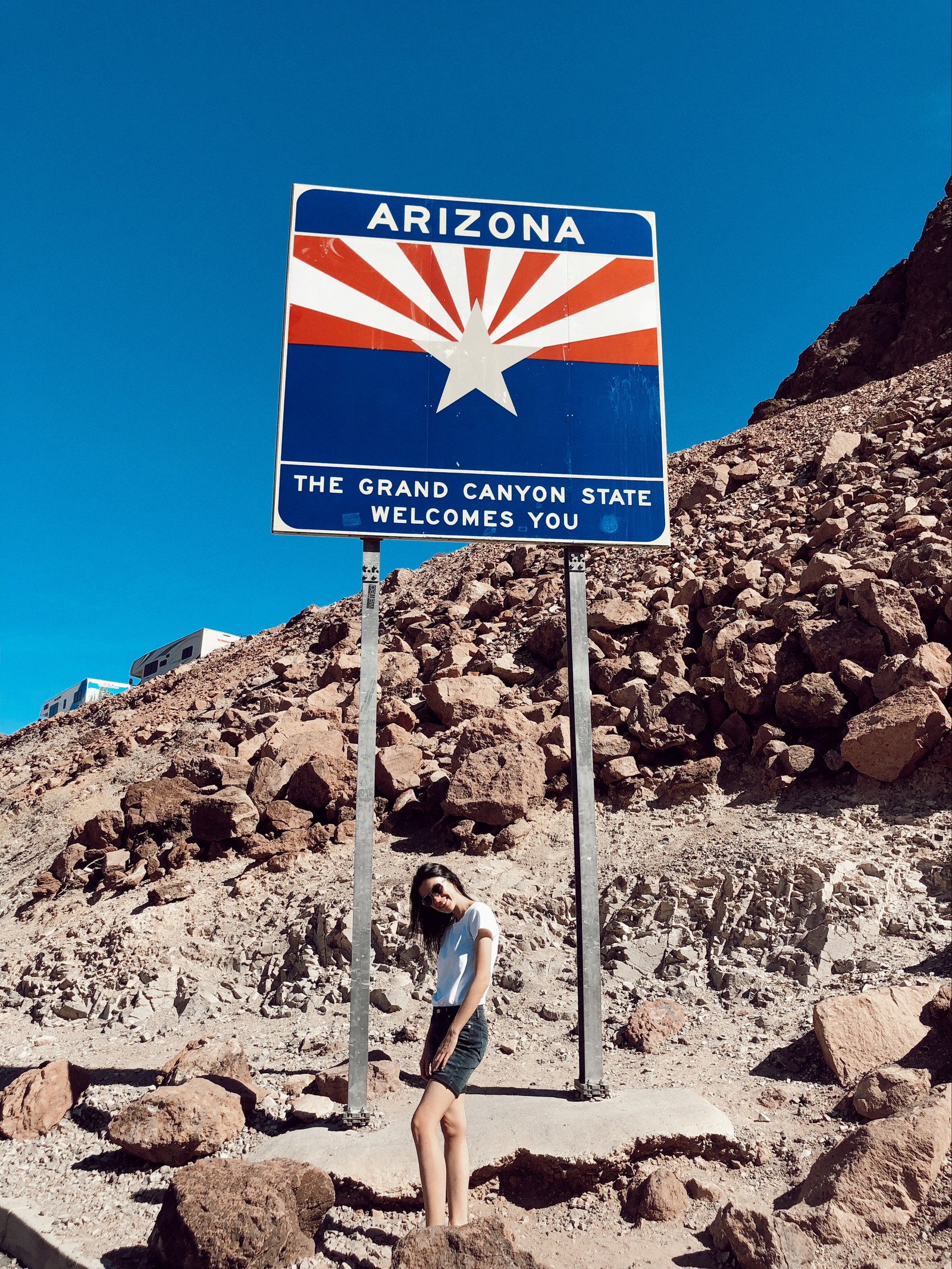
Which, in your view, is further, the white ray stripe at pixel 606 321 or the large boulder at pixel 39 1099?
the white ray stripe at pixel 606 321

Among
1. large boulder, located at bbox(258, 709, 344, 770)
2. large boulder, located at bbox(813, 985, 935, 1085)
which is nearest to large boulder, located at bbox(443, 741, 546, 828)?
Answer: large boulder, located at bbox(258, 709, 344, 770)

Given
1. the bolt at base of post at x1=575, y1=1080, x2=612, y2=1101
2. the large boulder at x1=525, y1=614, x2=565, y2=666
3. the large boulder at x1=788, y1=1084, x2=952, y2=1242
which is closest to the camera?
the large boulder at x1=788, y1=1084, x2=952, y2=1242

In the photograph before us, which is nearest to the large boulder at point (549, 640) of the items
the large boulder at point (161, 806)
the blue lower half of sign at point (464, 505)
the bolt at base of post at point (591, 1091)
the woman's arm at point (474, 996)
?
the large boulder at point (161, 806)

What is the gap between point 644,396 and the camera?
18.2 ft

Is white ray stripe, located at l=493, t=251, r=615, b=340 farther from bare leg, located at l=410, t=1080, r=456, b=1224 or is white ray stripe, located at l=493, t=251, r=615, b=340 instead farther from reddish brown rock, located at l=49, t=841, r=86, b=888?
reddish brown rock, located at l=49, t=841, r=86, b=888

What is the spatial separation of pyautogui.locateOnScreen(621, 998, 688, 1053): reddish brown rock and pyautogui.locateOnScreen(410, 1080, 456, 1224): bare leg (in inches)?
80.2

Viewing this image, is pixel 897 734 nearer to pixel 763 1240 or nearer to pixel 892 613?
pixel 892 613

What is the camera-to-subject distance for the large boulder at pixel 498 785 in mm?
7238

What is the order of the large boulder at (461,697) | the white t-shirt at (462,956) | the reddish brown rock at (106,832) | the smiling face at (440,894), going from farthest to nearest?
the large boulder at (461,697)
the reddish brown rock at (106,832)
the smiling face at (440,894)
the white t-shirt at (462,956)

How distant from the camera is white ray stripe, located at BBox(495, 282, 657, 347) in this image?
5582 mm

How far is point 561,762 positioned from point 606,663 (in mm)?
1304

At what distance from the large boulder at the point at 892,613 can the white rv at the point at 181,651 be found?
2062cm

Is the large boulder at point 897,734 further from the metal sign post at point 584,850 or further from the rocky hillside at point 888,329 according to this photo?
the rocky hillside at point 888,329

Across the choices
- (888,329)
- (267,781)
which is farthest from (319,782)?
(888,329)
